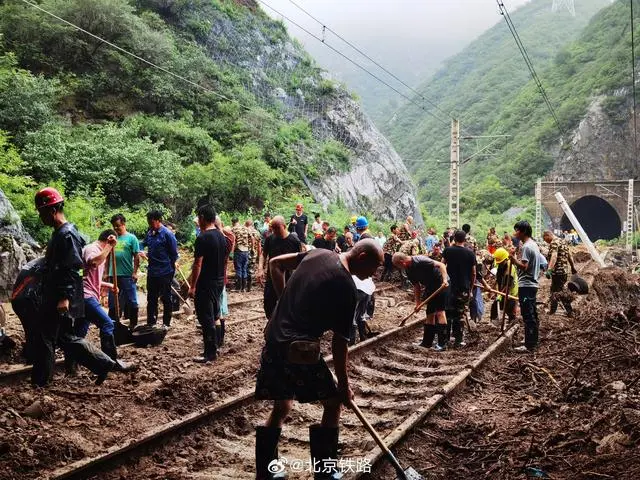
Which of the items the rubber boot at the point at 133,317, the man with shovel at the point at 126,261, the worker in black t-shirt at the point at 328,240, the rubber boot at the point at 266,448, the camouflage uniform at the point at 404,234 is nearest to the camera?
the rubber boot at the point at 266,448

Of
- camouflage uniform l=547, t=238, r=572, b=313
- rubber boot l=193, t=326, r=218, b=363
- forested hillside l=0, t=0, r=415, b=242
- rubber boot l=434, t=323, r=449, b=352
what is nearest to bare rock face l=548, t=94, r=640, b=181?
forested hillside l=0, t=0, r=415, b=242

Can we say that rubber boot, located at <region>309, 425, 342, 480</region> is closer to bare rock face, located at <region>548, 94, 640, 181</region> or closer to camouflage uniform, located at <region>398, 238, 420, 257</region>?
camouflage uniform, located at <region>398, 238, 420, 257</region>

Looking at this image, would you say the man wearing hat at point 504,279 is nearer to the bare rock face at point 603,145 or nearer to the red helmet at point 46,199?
the red helmet at point 46,199

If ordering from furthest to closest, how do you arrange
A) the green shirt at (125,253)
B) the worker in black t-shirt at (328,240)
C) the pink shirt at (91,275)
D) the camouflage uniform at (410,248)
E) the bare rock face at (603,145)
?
the bare rock face at (603,145)
the camouflage uniform at (410,248)
the worker in black t-shirt at (328,240)
the green shirt at (125,253)
the pink shirt at (91,275)

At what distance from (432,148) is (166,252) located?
278 ft

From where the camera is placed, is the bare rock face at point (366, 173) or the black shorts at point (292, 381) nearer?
the black shorts at point (292, 381)

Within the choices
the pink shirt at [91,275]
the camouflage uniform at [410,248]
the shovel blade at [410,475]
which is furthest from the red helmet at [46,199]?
the camouflage uniform at [410,248]

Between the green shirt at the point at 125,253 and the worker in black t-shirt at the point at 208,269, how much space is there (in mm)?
1618

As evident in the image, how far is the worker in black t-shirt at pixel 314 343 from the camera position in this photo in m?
3.37

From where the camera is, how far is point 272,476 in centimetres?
366

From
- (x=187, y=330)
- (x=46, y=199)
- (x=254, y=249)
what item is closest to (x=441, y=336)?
(x=187, y=330)

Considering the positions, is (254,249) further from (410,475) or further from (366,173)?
(366,173)

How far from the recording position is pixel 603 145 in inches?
2334

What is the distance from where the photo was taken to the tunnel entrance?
56281 mm
